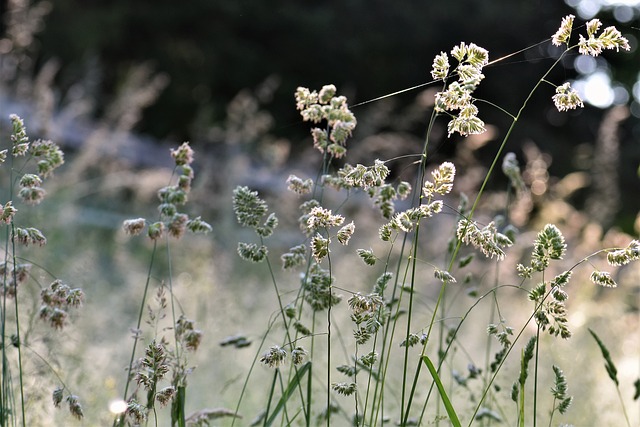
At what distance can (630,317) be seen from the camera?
11.2ft

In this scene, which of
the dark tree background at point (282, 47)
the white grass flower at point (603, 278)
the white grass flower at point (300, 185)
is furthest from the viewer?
the dark tree background at point (282, 47)

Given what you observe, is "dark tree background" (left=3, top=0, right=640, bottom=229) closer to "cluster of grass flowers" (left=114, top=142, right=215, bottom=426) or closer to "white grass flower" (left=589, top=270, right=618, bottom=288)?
"cluster of grass flowers" (left=114, top=142, right=215, bottom=426)

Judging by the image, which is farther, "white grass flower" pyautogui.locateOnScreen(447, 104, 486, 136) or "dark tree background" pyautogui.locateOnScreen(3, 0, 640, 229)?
"dark tree background" pyautogui.locateOnScreen(3, 0, 640, 229)

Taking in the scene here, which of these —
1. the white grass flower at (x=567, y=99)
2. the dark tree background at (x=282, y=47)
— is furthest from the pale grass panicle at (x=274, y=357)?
the dark tree background at (x=282, y=47)

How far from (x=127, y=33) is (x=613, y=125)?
11.2 metres

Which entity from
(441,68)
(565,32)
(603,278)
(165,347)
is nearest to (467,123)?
(441,68)

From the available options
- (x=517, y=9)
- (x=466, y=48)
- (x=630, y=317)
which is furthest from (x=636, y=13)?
Result: (x=466, y=48)

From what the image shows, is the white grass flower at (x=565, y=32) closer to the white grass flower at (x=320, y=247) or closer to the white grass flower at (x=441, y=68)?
the white grass flower at (x=441, y=68)

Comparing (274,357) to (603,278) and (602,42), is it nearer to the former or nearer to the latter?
(603,278)

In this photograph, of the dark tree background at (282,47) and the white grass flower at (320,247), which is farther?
the dark tree background at (282,47)

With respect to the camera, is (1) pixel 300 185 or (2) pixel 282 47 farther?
(2) pixel 282 47

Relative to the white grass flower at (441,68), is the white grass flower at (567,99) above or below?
below

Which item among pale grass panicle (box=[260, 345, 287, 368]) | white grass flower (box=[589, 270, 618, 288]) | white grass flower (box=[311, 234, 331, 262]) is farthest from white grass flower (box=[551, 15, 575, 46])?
pale grass panicle (box=[260, 345, 287, 368])

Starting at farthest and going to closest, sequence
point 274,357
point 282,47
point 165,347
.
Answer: point 282,47, point 165,347, point 274,357
